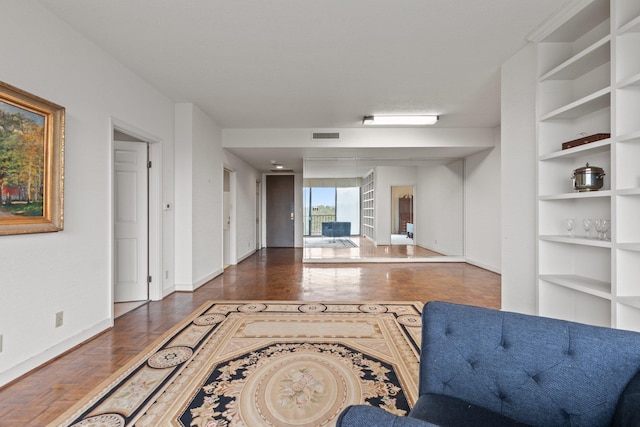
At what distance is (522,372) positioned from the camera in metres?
1.13

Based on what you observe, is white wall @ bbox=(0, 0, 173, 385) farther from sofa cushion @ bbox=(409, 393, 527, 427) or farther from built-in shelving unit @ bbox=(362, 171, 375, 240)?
built-in shelving unit @ bbox=(362, 171, 375, 240)

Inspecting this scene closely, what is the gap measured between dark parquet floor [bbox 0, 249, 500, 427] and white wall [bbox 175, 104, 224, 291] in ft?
1.04

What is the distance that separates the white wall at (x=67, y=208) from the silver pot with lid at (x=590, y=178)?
4034 mm

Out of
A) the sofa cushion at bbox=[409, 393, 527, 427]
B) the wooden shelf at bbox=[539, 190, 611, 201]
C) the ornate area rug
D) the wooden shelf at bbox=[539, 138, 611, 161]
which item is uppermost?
the wooden shelf at bbox=[539, 138, 611, 161]

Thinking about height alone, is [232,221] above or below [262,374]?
above

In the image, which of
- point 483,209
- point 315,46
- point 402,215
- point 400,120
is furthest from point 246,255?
point 315,46

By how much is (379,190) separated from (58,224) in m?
7.37

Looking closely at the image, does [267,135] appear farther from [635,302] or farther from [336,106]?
[635,302]

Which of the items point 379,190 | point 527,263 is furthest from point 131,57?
point 379,190

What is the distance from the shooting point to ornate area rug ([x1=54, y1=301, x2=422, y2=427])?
1.71 meters

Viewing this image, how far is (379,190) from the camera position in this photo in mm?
8672

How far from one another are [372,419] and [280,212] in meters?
8.92

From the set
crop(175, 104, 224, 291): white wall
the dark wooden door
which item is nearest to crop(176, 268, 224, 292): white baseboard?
crop(175, 104, 224, 291): white wall

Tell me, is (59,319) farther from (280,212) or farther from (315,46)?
(280,212)
